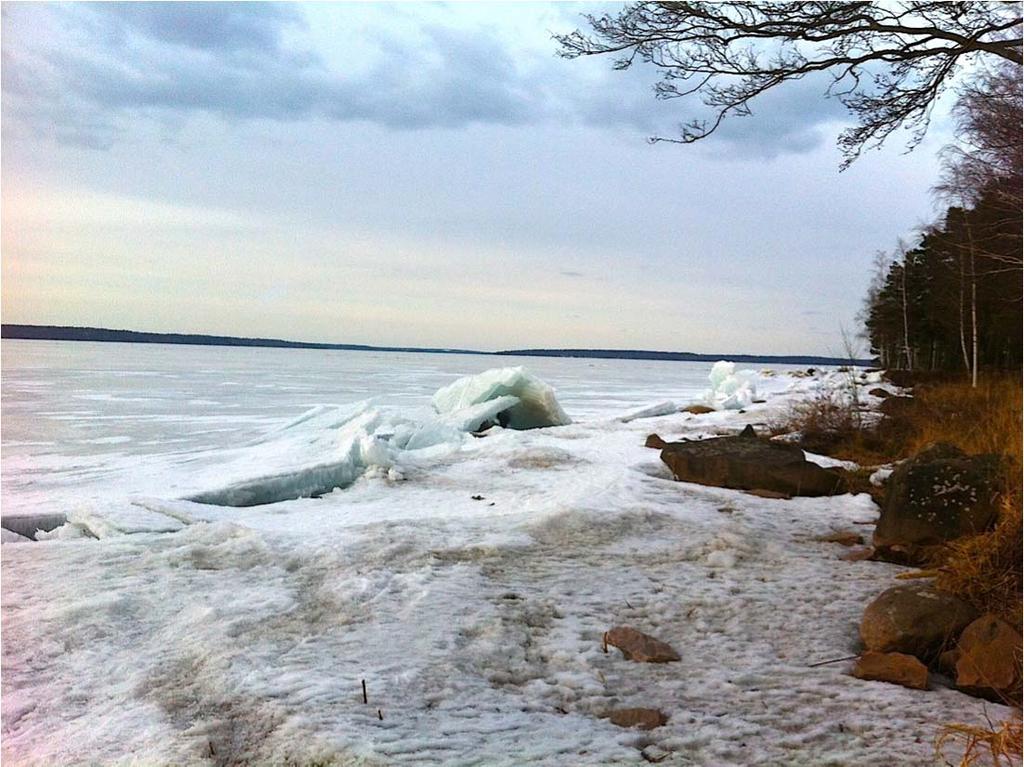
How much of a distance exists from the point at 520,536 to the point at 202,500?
3253 millimetres

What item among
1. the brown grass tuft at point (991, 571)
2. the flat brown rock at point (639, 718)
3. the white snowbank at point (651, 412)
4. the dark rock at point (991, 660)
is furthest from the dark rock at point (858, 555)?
the white snowbank at point (651, 412)

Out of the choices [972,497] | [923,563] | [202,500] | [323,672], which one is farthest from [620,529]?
[202,500]

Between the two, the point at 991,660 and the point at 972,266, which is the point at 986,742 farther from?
the point at 972,266

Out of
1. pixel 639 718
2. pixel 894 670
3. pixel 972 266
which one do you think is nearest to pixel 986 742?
pixel 894 670

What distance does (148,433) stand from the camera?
12.3m

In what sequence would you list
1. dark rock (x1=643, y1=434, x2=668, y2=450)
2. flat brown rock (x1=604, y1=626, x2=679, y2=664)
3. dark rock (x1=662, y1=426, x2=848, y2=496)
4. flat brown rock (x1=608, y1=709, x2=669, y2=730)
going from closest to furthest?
flat brown rock (x1=608, y1=709, x2=669, y2=730), flat brown rock (x1=604, y1=626, x2=679, y2=664), dark rock (x1=662, y1=426, x2=848, y2=496), dark rock (x1=643, y1=434, x2=668, y2=450)

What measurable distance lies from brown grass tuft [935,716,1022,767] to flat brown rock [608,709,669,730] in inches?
34.0

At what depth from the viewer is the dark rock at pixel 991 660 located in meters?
2.91

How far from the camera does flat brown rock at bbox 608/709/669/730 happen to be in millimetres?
2595

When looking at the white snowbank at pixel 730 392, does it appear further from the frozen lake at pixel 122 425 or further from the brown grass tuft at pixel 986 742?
the brown grass tuft at pixel 986 742

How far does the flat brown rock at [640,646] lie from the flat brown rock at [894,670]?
2.49 ft

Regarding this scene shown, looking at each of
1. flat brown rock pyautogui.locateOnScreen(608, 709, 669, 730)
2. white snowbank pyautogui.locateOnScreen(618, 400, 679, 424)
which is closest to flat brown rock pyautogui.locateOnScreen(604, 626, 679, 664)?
flat brown rock pyautogui.locateOnScreen(608, 709, 669, 730)

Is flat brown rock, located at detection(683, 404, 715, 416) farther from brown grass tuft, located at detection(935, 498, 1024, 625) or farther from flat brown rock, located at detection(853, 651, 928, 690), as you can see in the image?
flat brown rock, located at detection(853, 651, 928, 690)

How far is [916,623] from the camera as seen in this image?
326 centimetres
